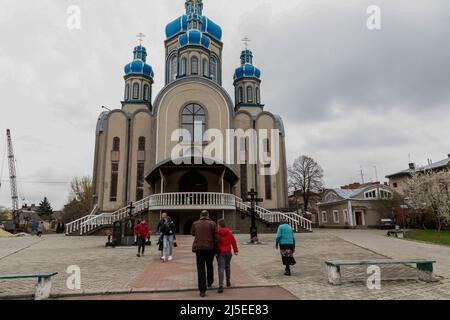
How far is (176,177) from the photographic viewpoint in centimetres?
2320

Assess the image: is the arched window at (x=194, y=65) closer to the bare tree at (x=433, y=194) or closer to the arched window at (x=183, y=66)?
the arched window at (x=183, y=66)

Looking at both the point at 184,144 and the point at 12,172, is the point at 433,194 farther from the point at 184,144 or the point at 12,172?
the point at 12,172

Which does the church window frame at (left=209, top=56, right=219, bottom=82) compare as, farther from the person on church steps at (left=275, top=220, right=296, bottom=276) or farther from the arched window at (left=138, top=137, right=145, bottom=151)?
the person on church steps at (left=275, top=220, right=296, bottom=276)

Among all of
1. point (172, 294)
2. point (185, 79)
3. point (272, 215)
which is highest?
point (185, 79)

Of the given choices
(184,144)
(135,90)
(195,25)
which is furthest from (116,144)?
(195,25)

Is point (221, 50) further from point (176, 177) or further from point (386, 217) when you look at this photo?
point (386, 217)

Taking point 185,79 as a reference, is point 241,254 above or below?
below

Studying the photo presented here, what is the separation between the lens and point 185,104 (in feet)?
84.4

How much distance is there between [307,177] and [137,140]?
2564 cm

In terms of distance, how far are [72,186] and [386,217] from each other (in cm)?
5106

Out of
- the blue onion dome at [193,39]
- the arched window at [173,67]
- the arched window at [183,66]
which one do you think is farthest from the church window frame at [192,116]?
the blue onion dome at [193,39]
